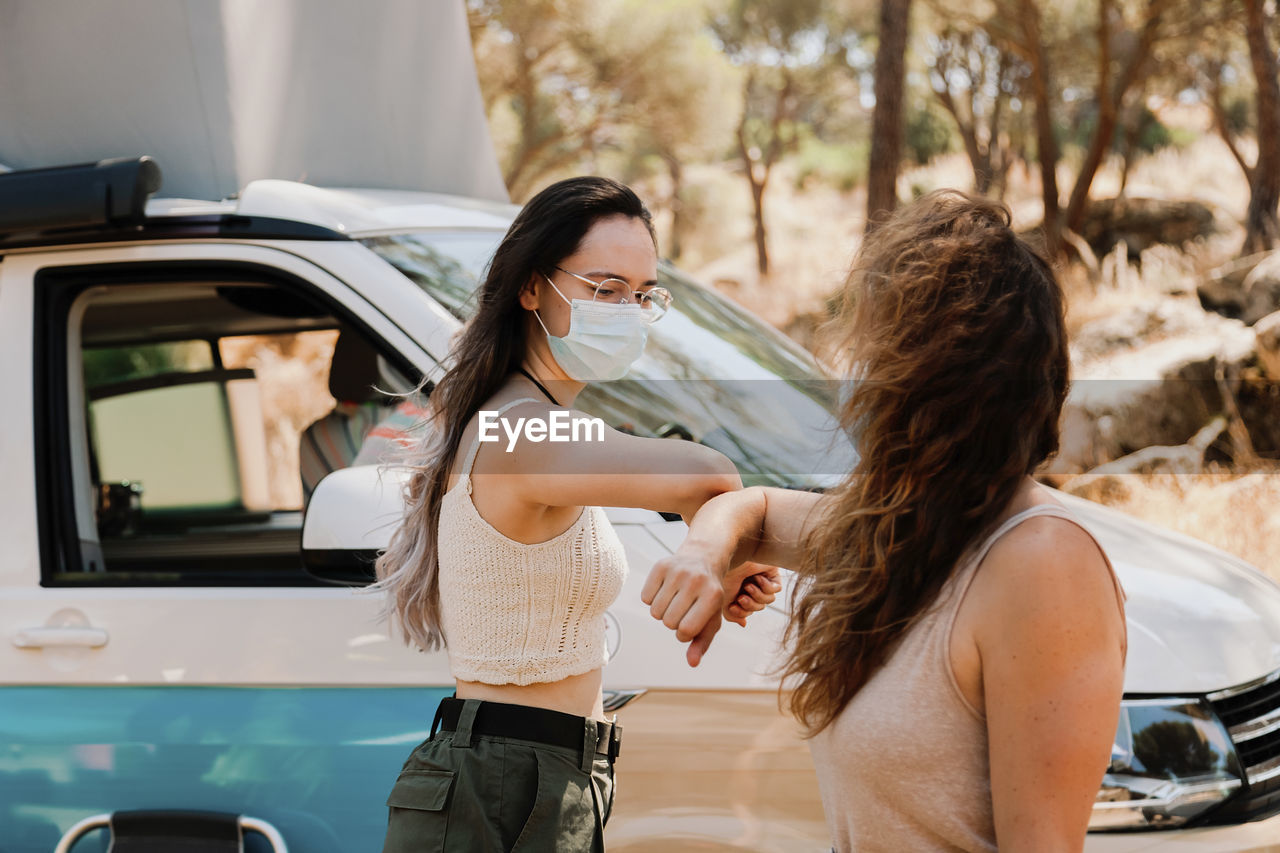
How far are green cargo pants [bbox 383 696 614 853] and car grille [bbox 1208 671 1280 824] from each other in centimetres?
130

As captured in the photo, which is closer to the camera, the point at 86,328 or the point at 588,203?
the point at 588,203

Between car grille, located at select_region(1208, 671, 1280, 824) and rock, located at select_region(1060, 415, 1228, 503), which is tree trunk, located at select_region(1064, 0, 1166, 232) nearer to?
rock, located at select_region(1060, 415, 1228, 503)

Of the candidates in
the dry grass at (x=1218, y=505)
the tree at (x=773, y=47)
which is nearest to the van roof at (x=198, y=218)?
the dry grass at (x=1218, y=505)

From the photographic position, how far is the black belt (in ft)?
6.46

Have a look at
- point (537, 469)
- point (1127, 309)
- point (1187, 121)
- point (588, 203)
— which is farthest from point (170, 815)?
point (1187, 121)

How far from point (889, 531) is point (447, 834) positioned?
2.94 ft

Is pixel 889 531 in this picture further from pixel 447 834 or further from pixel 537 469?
pixel 447 834

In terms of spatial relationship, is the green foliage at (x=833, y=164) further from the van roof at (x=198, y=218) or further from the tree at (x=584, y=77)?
the van roof at (x=198, y=218)

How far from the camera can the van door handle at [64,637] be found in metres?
2.69

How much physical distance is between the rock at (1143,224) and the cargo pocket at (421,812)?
1700 cm

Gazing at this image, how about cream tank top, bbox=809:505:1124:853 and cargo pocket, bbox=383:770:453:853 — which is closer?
cream tank top, bbox=809:505:1124:853

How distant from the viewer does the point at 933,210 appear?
5.29ft

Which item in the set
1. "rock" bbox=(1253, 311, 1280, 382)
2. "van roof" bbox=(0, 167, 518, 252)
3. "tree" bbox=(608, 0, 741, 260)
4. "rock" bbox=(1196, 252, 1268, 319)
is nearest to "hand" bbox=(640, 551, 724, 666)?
"van roof" bbox=(0, 167, 518, 252)

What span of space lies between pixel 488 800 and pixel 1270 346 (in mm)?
8184
